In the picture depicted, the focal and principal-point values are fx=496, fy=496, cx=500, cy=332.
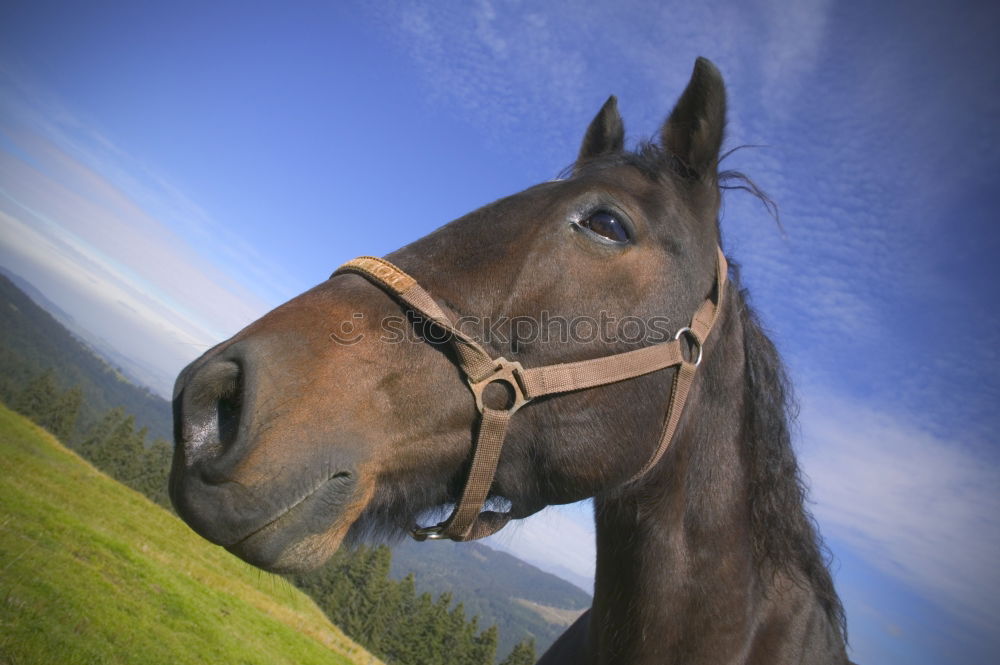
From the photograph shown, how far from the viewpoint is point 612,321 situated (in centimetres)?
224

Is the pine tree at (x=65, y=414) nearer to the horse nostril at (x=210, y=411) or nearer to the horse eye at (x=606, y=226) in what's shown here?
the horse nostril at (x=210, y=411)

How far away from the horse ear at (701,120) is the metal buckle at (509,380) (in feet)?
5.38

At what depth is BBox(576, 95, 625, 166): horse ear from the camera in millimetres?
3443

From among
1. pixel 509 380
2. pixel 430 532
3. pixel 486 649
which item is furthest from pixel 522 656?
pixel 509 380

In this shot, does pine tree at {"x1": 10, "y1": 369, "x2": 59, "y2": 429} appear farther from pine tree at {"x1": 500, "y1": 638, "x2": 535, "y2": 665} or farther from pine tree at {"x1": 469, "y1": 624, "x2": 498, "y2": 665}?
pine tree at {"x1": 500, "y1": 638, "x2": 535, "y2": 665}

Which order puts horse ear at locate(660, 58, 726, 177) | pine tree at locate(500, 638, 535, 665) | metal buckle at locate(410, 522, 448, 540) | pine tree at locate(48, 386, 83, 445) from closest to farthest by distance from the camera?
1. metal buckle at locate(410, 522, 448, 540)
2. horse ear at locate(660, 58, 726, 177)
3. pine tree at locate(500, 638, 535, 665)
4. pine tree at locate(48, 386, 83, 445)

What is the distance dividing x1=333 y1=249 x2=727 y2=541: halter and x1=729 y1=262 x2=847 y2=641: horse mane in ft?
2.51

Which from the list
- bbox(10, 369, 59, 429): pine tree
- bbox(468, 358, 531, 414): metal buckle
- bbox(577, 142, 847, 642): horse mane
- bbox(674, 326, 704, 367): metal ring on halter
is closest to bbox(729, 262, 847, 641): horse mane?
bbox(577, 142, 847, 642): horse mane

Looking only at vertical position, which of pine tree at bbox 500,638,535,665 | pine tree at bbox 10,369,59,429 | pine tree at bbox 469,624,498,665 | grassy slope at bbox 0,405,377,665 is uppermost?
grassy slope at bbox 0,405,377,665

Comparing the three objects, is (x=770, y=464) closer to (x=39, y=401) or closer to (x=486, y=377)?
(x=486, y=377)

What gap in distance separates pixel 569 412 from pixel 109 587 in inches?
467

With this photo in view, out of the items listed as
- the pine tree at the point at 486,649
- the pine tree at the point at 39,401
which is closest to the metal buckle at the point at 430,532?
the pine tree at the point at 486,649

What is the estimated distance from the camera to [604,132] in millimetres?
3447

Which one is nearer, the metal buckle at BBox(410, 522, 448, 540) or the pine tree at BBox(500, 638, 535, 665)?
the metal buckle at BBox(410, 522, 448, 540)
